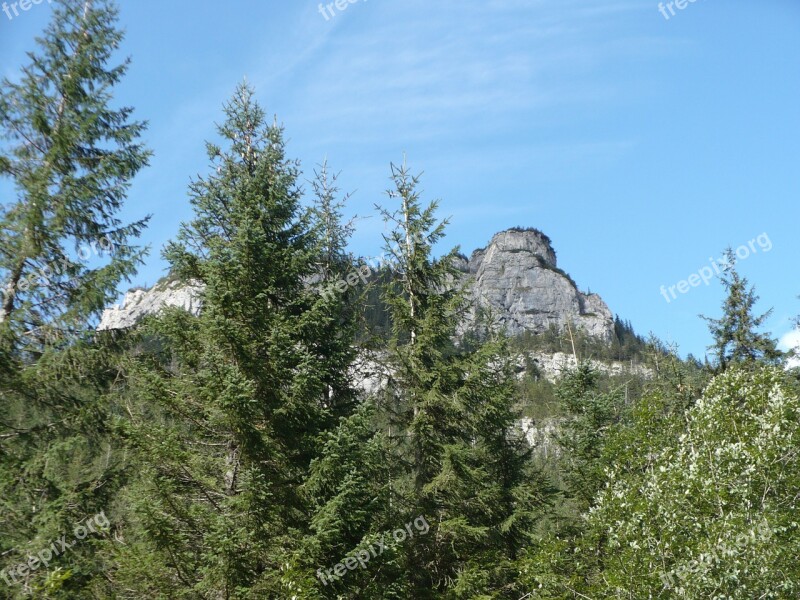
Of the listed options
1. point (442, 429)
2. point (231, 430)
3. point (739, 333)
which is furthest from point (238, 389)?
point (739, 333)

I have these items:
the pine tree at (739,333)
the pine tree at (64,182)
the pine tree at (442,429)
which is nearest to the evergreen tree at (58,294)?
the pine tree at (64,182)

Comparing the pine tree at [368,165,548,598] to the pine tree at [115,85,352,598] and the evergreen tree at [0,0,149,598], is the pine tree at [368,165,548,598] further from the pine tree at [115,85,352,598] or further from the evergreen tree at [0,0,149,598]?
the evergreen tree at [0,0,149,598]

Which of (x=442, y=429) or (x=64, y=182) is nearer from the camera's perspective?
(x=64, y=182)

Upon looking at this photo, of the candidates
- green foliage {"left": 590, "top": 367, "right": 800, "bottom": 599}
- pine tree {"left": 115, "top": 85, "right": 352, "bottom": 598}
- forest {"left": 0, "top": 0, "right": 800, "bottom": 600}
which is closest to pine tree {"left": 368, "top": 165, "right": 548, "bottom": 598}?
forest {"left": 0, "top": 0, "right": 800, "bottom": 600}

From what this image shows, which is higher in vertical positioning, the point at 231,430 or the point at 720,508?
the point at 231,430

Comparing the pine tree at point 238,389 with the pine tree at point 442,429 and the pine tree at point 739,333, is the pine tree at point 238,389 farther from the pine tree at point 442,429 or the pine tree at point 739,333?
the pine tree at point 739,333

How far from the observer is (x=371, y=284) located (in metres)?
14.4

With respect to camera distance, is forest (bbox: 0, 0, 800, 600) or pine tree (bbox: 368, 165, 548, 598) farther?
pine tree (bbox: 368, 165, 548, 598)

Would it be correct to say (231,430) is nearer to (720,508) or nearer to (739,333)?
(720,508)

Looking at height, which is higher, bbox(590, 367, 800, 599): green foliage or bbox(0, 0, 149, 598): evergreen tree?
bbox(0, 0, 149, 598): evergreen tree

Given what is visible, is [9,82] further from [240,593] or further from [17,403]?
[240,593]

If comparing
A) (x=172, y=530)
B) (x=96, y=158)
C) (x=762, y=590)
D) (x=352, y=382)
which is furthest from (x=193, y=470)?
(x=762, y=590)

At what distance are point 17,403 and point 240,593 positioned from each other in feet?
16.0

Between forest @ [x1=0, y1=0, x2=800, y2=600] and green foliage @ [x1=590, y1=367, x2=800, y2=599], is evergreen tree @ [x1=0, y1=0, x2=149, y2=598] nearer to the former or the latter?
forest @ [x1=0, y1=0, x2=800, y2=600]
